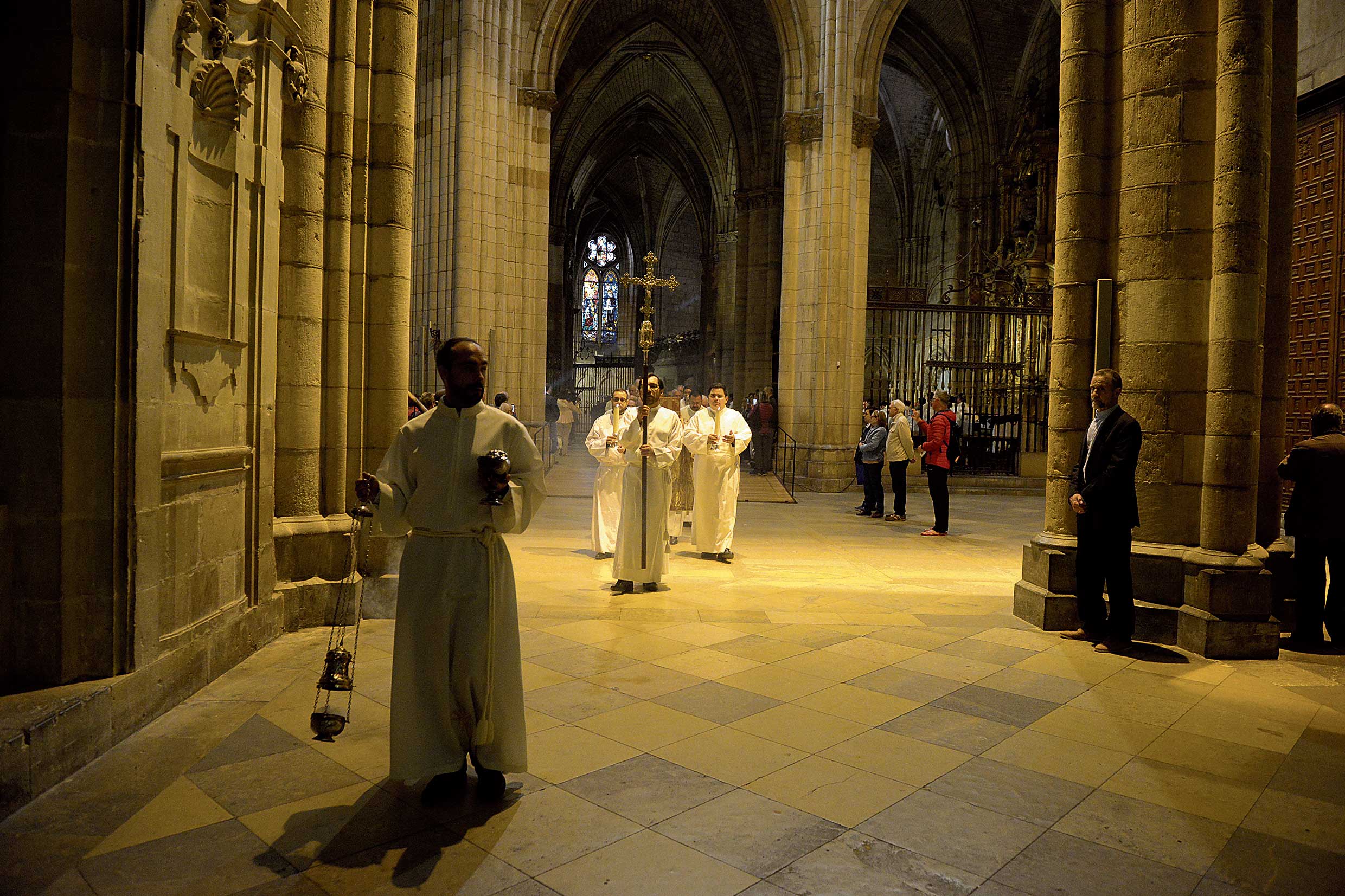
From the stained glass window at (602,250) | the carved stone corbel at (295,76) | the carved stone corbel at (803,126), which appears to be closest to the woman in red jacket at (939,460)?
the carved stone corbel at (803,126)

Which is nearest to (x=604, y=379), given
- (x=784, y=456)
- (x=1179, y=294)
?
(x=784, y=456)

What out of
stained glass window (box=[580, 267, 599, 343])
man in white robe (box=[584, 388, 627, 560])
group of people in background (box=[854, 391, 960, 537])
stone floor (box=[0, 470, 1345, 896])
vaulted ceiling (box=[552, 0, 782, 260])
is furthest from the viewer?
stained glass window (box=[580, 267, 599, 343])

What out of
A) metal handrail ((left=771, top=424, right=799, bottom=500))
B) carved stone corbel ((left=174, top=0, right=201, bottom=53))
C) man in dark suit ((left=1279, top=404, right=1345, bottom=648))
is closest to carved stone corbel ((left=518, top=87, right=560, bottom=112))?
metal handrail ((left=771, top=424, right=799, bottom=500))

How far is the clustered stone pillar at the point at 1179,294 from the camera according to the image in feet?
18.4

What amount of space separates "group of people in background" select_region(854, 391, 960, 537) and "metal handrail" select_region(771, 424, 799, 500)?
333 cm

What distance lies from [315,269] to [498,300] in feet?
37.3

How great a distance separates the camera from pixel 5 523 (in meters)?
3.66

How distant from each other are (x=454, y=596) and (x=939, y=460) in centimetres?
914

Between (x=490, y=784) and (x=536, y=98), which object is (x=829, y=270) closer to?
(x=536, y=98)

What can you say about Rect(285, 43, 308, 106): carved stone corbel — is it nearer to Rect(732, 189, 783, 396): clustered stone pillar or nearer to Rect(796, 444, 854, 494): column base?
Rect(796, 444, 854, 494): column base

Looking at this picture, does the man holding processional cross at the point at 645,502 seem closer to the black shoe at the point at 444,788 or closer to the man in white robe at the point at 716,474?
the man in white robe at the point at 716,474

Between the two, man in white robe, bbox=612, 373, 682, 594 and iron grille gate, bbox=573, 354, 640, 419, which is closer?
man in white robe, bbox=612, 373, 682, 594

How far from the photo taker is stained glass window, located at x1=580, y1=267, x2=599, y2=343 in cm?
4891

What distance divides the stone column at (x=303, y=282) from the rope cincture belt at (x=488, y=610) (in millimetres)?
2986
